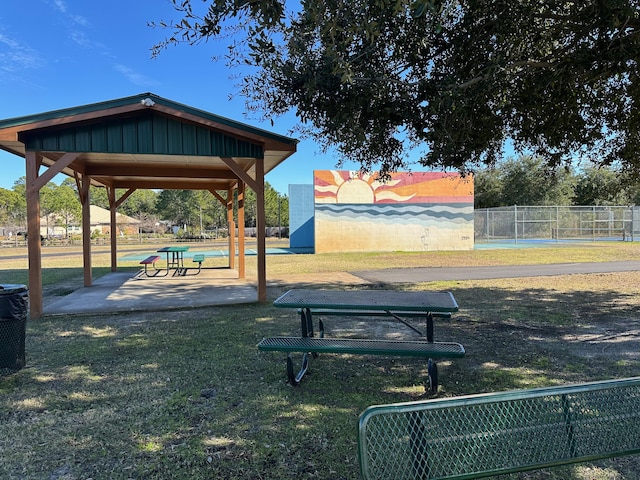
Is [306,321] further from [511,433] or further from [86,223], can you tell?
[86,223]

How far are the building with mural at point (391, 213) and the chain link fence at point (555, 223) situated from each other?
5.85 m

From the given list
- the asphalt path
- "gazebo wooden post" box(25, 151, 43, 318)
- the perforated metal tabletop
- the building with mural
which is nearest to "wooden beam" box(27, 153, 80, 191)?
"gazebo wooden post" box(25, 151, 43, 318)

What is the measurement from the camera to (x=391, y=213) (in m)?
24.3

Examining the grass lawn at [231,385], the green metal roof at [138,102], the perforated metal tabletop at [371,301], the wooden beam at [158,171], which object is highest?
the green metal roof at [138,102]

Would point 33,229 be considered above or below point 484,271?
above

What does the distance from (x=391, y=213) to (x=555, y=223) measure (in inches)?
536

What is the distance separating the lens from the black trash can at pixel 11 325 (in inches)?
163

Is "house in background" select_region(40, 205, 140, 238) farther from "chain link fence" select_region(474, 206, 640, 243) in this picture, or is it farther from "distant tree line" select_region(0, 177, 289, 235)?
"chain link fence" select_region(474, 206, 640, 243)

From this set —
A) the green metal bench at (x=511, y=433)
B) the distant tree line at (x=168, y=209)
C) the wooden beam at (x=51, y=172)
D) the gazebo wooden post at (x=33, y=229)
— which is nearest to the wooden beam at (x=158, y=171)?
the wooden beam at (x=51, y=172)

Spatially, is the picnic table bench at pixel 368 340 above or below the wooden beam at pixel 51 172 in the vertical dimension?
below

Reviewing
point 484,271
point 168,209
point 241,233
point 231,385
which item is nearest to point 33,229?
point 231,385

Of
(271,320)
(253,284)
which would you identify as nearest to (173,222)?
(253,284)

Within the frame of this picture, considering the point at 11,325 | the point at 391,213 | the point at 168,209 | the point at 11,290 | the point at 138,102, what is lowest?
the point at 11,325

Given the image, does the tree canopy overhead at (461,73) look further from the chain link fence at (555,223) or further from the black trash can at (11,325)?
the chain link fence at (555,223)
